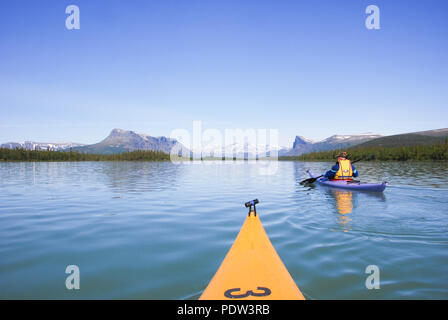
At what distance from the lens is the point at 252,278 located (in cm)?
343

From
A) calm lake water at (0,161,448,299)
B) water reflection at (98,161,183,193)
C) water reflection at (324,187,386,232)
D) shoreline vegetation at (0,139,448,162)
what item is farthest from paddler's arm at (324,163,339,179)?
shoreline vegetation at (0,139,448,162)

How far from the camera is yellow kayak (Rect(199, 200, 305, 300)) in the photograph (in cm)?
308

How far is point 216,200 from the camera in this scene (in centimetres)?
1312

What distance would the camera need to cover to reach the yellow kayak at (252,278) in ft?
10.1

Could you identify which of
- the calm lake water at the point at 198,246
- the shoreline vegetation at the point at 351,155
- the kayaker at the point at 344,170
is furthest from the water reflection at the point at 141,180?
the shoreline vegetation at the point at 351,155

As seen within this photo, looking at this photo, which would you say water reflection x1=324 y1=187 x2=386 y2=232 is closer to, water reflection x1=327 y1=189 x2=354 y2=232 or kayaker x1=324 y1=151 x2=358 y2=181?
water reflection x1=327 y1=189 x2=354 y2=232

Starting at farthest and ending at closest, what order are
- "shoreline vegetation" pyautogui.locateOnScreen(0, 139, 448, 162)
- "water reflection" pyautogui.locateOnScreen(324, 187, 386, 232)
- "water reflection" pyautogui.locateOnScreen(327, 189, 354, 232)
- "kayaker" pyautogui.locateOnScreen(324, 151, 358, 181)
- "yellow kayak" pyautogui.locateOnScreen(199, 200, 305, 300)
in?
"shoreline vegetation" pyautogui.locateOnScreen(0, 139, 448, 162), "kayaker" pyautogui.locateOnScreen(324, 151, 358, 181), "water reflection" pyautogui.locateOnScreen(324, 187, 386, 232), "water reflection" pyautogui.locateOnScreen(327, 189, 354, 232), "yellow kayak" pyautogui.locateOnScreen(199, 200, 305, 300)

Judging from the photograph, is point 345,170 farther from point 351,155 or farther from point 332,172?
point 351,155

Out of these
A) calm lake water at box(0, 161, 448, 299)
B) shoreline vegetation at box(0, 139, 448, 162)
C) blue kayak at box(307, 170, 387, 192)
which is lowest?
calm lake water at box(0, 161, 448, 299)

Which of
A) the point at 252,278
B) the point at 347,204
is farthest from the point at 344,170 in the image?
the point at 252,278

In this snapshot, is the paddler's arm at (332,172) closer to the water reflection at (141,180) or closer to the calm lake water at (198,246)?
the calm lake water at (198,246)
